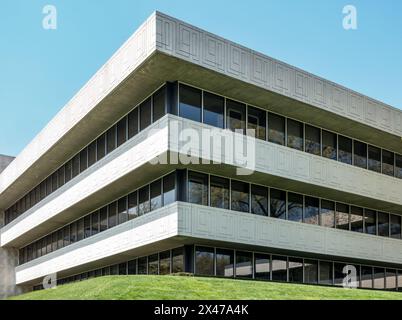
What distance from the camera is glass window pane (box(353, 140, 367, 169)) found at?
2633 centimetres

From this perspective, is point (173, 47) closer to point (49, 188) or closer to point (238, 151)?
point (238, 151)

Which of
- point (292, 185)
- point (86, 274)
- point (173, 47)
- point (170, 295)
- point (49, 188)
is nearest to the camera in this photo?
point (170, 295)

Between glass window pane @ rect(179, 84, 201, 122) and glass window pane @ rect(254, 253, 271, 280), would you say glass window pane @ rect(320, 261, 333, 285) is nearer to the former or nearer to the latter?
glass window pane @ rect(254, 253, 271, 280)

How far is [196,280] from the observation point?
16.4 metres

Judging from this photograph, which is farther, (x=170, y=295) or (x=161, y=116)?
(x=161, y=116)

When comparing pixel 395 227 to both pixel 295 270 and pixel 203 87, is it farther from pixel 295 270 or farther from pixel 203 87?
pixel 203 87

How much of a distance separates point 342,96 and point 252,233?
7.24m

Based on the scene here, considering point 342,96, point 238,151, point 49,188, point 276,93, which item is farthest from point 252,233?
point 49,188

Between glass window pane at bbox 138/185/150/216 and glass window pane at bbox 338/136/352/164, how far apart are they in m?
8.87

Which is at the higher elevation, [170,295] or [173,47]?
[173,47]

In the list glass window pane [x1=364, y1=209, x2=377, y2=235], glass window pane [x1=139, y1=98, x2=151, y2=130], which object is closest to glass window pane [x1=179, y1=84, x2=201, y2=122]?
glass window pane [x1=139, y1=98, x2=151, y2=130]

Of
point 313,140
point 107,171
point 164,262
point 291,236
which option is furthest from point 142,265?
point 313,140

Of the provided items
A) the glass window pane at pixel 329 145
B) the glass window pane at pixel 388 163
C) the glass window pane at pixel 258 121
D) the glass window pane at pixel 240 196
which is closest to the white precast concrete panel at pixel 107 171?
the glass window pane at pixel 240 196

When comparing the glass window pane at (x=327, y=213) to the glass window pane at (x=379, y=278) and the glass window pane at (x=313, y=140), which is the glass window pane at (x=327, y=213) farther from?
the glass window pane at (x=379, y=278)
